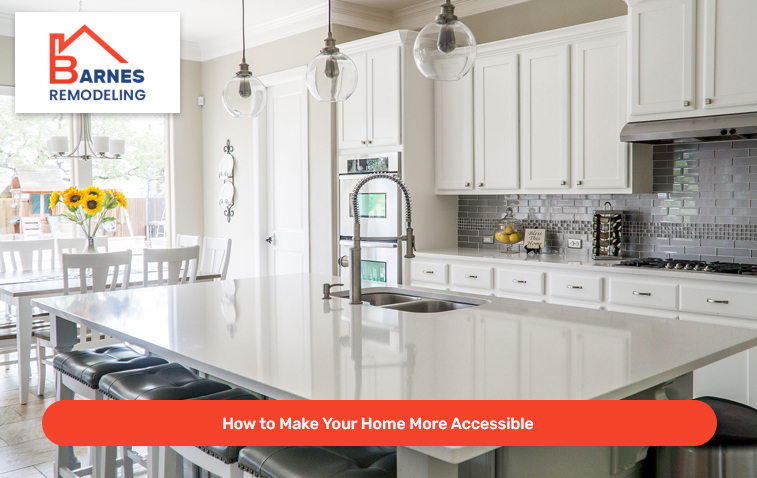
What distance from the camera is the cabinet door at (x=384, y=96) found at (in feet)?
14.8

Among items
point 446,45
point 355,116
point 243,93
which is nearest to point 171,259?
point 243,93

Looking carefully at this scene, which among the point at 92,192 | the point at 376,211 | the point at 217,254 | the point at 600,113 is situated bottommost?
the point at 217,254

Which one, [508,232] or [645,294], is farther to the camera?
[508,232]

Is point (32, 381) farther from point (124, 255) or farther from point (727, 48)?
point (727, 48)

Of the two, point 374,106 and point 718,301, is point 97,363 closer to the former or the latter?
point 718,301

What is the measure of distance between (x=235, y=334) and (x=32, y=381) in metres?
3.06

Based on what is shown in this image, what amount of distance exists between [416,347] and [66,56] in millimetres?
5362

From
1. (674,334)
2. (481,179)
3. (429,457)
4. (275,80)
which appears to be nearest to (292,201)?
(275,80)

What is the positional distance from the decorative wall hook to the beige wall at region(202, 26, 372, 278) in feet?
0.20

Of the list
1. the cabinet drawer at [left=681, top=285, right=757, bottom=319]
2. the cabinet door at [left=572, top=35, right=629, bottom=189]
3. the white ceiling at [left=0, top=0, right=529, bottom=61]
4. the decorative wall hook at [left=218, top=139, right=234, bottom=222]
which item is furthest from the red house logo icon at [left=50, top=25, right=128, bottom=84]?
the cabinet drawer at [left=681, top=285, right=757, bottom=319]

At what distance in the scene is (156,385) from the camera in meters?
1.95

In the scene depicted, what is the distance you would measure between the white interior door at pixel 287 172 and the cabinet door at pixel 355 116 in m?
0.51

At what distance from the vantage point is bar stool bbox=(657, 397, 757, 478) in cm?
165

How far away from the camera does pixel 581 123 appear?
12.6 ft
